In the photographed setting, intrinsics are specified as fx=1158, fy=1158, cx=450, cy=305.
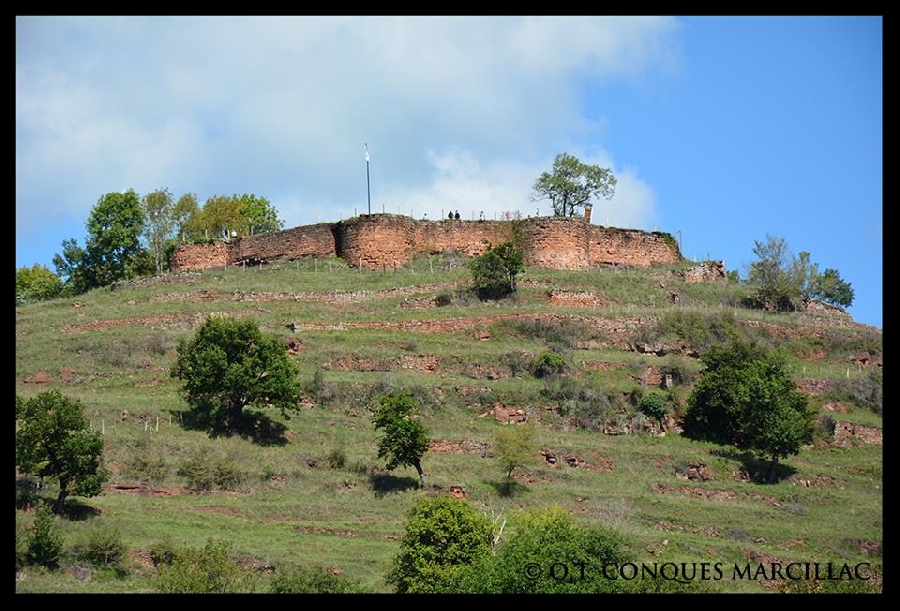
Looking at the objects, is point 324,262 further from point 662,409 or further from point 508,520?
point 508,520

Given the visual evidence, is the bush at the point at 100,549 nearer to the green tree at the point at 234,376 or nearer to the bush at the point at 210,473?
the bush at the point at 210,473

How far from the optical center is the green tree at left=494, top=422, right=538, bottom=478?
1597 inches

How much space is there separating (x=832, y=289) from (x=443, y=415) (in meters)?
36.5

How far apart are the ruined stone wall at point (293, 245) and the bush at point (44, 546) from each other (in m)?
35.8

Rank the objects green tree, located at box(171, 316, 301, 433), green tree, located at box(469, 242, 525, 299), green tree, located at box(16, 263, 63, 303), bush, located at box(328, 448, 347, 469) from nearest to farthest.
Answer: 1. bush, located at box(328, 448, 347, 469)
2. green tree, located at box(171, 316, 301, 433)
3. green tree, located at box(469, 242, 525, 299)
4. green tree, located at box(16, 263, 63, 303)

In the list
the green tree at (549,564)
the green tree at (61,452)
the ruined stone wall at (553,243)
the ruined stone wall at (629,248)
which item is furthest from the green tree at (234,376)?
the ruined stone wall at (629,248)

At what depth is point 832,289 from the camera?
2876 inches

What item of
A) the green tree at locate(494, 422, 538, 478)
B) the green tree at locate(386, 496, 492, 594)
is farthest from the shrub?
the green tree at locate(386, 496, 492, 594)

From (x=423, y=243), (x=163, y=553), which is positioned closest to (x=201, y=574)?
(x=163, y=553)

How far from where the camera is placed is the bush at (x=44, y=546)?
3102cm

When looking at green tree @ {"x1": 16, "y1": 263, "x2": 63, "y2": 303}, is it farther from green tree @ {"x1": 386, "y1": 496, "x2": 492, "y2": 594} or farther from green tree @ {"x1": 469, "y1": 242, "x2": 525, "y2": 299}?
green tree @ {"x1": 386, "y1": 496, "x2": 492, "y2": 594}

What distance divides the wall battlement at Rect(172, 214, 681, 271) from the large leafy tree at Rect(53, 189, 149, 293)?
16.9 ft

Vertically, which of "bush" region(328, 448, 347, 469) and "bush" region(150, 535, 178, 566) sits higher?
"bush" region(328, 448, 347, 469)

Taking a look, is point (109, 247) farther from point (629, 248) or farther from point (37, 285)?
point (629, 248)
